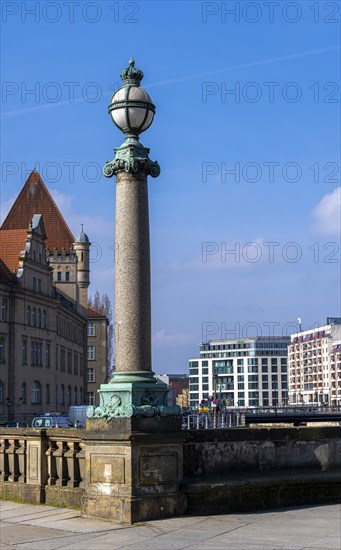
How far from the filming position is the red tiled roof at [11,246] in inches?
3061

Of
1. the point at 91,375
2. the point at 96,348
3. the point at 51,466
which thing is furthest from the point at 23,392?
the point at 51,466

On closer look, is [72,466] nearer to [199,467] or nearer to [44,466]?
[44,466]

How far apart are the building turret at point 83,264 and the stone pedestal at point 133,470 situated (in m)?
Result: 101

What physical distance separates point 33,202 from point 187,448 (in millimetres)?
95934

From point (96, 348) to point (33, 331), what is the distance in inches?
1724

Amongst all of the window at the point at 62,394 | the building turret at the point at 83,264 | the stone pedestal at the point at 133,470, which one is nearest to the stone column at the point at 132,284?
the stone pedestal at the point at 133,470

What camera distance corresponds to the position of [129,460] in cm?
1102

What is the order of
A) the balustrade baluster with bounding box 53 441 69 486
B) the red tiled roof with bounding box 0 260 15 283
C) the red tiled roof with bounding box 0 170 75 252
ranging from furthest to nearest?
the red tiled roof with bounding box 0 170 75 252, the red tiled roof with bounding box 0 260 15 283, the balustrade baluster with bounding box 53 441 69 486

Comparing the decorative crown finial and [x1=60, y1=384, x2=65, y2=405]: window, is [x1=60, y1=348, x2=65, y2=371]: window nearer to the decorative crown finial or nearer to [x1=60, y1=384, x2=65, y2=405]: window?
[x1=60, y1=384, x2=65, y2=405]: window

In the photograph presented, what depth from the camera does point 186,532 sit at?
1003cm

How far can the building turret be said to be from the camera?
11400cm

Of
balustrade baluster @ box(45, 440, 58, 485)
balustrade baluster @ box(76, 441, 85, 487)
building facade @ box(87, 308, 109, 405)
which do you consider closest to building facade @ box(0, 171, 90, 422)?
building facade @ box(87, 308, 109, 405)

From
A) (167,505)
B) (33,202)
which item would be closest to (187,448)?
(167,505)

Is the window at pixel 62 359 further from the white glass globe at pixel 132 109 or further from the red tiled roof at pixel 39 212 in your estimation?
the white glass globe at pixel 132 109
